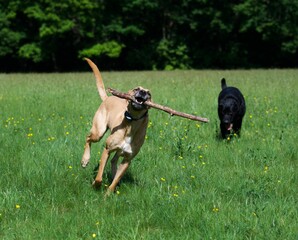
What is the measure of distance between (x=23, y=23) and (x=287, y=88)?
2754 cm

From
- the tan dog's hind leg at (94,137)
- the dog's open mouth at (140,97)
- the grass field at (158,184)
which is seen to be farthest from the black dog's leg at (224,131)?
the dog's open mouth at (140,97)

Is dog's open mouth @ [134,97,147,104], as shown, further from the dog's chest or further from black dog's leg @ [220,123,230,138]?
black dog's leg @ [220,123,230,138]

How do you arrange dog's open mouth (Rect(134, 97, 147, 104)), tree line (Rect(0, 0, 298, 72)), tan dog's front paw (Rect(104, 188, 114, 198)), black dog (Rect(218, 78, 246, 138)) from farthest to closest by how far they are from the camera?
tree line (Rect(0, 0, 298, 72)), black dog (Rect(218, 78, 246, 138)), tan dog's front paw (Rect(104, 188, 114, 198)), dog's open mouth (Rect(134, 97, 147, 104))

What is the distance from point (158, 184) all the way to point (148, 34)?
3398 cm

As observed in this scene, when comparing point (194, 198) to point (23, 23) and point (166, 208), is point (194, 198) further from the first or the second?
point (23, 23)

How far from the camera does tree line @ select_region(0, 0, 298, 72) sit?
3431 centimetres

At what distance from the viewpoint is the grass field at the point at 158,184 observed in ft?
12.8

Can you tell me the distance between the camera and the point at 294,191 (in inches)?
195

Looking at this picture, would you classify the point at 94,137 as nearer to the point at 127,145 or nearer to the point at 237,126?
the point at 127,145

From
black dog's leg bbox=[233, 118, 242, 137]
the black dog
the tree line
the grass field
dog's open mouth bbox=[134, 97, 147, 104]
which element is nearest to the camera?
the grass field

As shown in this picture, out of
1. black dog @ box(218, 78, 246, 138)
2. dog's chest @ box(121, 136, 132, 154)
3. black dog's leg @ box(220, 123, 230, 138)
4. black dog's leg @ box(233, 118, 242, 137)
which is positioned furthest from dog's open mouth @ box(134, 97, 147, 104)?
black dog's leg @ box(233, 118, 242, 137)

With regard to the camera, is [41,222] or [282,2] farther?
[282,2]

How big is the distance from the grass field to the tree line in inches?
1047

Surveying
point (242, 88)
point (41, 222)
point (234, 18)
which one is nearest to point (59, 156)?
point (41, 222)
